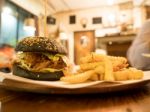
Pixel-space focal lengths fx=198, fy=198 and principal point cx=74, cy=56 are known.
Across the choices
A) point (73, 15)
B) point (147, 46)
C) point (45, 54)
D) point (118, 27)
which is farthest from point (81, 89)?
point (73, 15)

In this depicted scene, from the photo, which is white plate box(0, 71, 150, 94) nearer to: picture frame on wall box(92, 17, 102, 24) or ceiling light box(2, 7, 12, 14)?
ceiling light box(2, 7, 12, 14)

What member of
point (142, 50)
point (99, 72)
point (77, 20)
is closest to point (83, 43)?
point (77, 20)

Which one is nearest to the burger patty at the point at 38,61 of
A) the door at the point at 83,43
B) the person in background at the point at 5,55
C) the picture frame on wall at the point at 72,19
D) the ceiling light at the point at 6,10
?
the person in background at the point at 5,55

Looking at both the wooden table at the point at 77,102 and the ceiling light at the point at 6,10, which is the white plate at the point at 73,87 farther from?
the ceiling light at the point at 6,10

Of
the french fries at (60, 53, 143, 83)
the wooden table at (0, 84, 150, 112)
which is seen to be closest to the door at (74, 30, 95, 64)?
the french fries at (60, 53, 143, 83)

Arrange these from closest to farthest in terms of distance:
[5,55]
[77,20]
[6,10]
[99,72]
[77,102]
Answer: [77,102]
[99,72]
[5,55]
[6,10]
[77,20]

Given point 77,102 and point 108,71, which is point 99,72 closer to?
point 108,71
